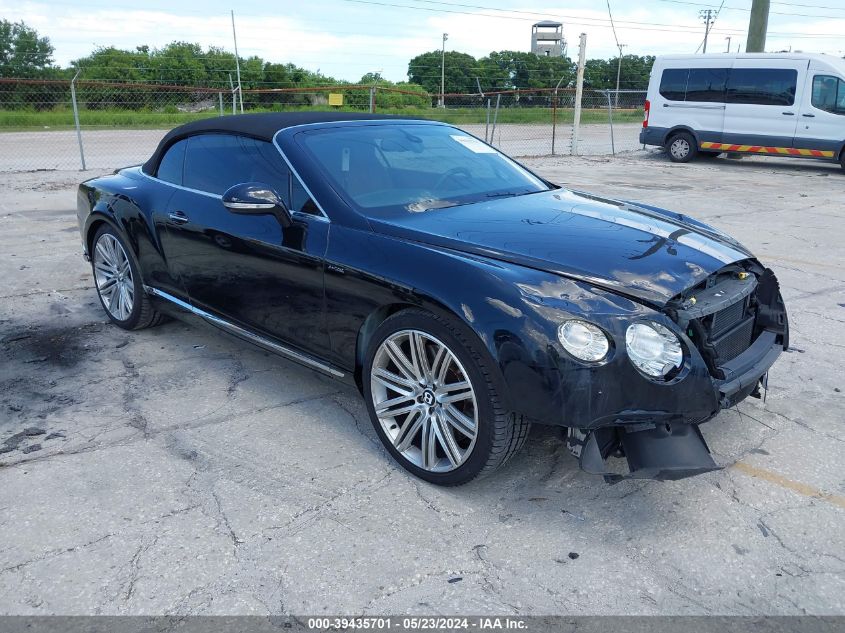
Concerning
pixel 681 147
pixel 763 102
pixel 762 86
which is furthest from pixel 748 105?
pixel 681 147

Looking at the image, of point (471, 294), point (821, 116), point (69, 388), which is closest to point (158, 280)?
point (69, 388)

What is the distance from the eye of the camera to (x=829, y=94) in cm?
1497

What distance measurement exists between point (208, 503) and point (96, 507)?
0.46 metres

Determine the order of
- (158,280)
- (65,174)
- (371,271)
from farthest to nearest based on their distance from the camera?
(65,174)
(158,280)
(371,271)

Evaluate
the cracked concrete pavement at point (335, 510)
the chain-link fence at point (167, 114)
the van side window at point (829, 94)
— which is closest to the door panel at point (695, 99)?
the van side window at point (829, 94)

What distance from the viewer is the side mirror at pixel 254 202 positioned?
3539 mm

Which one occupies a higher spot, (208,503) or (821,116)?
(821,116)

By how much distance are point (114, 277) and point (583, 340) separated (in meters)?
3.73

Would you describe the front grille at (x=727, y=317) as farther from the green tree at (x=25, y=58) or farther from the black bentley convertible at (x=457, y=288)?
the green tree at (x=25, y=58)

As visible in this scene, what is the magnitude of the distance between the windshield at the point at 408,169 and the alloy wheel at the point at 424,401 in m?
0.71

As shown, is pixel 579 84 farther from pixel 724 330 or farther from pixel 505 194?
pixel 724 330

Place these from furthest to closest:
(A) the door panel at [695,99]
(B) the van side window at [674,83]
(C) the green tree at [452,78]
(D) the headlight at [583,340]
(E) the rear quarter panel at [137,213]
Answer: (C) the green tree at [452,78]
(B) the van side window at [674,83]
(A) the door panel at [695,99]
(E) the rear quarter panel at [137,213]
(D) the headlight at [583,340]

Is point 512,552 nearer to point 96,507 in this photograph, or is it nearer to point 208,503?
point 208,503

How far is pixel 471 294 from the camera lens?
291cm
